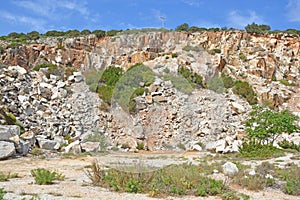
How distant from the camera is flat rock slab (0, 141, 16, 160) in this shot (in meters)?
12.1

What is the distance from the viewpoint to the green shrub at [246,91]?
978 inches

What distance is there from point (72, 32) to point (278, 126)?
25186 mm

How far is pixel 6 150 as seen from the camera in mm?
12352

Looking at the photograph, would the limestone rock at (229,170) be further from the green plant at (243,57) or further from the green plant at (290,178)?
the green plant at (243,57)

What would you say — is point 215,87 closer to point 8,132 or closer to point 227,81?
point 8,132

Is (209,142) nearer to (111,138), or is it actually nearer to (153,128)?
(111,138)

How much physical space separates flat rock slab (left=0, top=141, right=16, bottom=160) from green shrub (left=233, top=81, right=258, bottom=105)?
57.5 feet

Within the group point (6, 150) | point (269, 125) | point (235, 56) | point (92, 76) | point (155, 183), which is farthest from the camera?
point (235, 56)

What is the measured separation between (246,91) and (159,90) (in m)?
14.7

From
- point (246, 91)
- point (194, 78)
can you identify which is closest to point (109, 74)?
point (194, 78)

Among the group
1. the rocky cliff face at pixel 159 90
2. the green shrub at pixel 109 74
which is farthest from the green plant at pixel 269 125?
the green shrub at pixel 109 74

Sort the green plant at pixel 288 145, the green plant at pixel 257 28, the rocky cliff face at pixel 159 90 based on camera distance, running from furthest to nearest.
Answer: the green plant at pixel 257 28 < the green plant at pixel 288 145 < the rocky cliff face at pixel 159 90

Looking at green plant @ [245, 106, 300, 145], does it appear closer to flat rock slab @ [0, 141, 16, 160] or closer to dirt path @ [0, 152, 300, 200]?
dirt path @ [0, 152, 300, 200]

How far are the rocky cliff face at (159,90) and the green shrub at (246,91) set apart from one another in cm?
86
